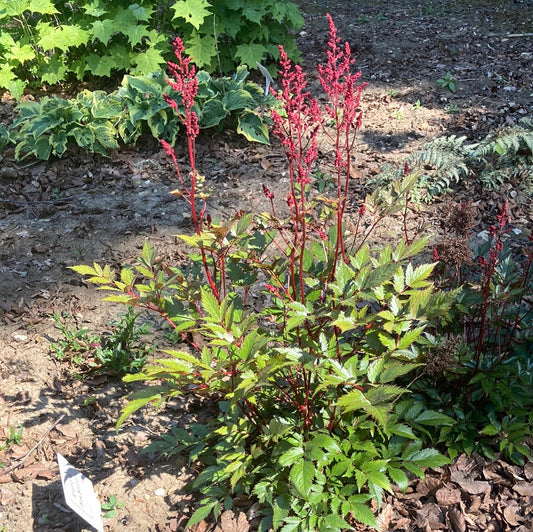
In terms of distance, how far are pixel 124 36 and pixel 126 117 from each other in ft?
4.53

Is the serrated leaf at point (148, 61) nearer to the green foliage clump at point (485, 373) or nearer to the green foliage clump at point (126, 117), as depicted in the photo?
the green foliage clump at point (126, 117)

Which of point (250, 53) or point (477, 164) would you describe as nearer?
point (477, 164)

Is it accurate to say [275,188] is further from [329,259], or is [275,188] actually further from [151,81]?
[329,259]

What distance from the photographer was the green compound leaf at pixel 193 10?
18.3 feet

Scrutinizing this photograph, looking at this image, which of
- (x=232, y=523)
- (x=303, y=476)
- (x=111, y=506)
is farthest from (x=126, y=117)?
(x=303, y=476)

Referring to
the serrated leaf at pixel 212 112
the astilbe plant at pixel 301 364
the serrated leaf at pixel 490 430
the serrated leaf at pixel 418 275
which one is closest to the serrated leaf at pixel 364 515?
the astilbe plant at pixel 301 364

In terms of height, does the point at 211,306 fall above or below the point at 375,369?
above

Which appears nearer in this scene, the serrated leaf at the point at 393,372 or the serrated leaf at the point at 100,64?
the serrated leaf at the point at 393,372

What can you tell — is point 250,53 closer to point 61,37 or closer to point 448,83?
point 61,37

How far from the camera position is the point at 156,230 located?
14.1 feet

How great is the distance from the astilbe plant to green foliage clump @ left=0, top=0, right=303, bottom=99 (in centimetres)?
417

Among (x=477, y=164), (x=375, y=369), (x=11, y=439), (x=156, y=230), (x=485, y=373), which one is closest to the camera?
(x=375, y=369)

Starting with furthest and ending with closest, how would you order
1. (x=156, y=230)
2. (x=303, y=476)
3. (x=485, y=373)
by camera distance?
(x=156, y=230), (x=485, y=373), (x=303, y=476)

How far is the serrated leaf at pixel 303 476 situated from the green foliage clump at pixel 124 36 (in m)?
4.91
